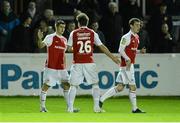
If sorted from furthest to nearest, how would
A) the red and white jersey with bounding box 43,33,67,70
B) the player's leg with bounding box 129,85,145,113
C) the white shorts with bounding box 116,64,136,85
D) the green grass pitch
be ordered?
the red and white jersey with bounding box 43,33,67,70, the white shorts with bounding box 116,64,136,85, the player's leg with bounding box 129,85,145,113, the green grass pitch

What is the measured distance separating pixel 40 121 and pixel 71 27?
30.2ft

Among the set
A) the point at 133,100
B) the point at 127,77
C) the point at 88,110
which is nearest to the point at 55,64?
the point at 88,110

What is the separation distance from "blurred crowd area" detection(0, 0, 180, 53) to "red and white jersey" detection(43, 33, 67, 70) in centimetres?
489

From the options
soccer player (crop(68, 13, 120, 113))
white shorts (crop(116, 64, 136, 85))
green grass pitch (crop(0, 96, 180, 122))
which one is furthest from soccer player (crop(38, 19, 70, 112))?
white shorts (crop(116, 64, 136, 85))

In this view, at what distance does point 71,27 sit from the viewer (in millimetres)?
23062

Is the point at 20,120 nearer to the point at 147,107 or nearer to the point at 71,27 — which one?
the point at 147,107

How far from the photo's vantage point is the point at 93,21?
23.8 m

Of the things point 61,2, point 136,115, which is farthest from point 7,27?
point 136,115

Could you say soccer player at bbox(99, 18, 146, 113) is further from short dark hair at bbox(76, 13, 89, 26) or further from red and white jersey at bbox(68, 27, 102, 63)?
short dark hair at bbox(76, 13, 89, 26)

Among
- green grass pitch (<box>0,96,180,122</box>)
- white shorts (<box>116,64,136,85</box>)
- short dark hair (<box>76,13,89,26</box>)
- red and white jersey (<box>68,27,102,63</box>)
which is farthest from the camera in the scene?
white shorts (<box>116,64,136,85</box>)

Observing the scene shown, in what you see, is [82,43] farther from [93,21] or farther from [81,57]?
[93,21]

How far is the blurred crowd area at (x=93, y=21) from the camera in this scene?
23.3 metres

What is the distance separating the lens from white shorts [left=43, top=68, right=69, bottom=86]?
58.4ft

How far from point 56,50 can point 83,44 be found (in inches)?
39.4
